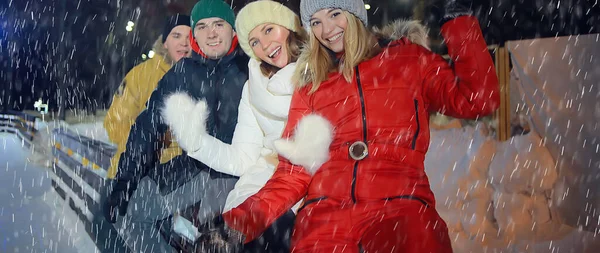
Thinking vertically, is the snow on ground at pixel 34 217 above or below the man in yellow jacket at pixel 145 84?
below

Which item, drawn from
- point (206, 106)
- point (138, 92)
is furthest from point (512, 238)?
point (138, 92)

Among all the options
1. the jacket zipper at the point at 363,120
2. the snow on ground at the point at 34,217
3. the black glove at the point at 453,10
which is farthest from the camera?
the snow on ground at the point at 34,217

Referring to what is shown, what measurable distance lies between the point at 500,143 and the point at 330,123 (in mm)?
498

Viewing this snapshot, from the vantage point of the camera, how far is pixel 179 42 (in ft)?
6.57

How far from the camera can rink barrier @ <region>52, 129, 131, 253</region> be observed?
2.25 meters

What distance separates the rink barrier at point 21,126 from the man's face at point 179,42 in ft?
8.47

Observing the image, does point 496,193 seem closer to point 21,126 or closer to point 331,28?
point 331,28

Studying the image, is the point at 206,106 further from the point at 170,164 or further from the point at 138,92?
the point at 138,92

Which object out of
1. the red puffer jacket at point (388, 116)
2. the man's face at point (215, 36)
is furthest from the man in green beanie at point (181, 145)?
the red puffer jacket at point (388, 116)

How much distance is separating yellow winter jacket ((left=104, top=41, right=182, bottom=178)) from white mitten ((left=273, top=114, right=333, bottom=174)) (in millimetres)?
709

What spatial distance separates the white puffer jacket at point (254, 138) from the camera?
1.56 meters

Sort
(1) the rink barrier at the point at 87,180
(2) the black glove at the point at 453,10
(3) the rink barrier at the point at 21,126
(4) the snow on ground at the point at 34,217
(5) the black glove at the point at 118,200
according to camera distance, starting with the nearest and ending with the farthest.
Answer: (2) the black glove at the point at 453,10 < (5) the black glove at the point at 118,200 < (1) the rink barrier at the point at 87,180 < (4) the snow on ground at the point at 34,217 < (3) the rink barrier at the point at 21,126

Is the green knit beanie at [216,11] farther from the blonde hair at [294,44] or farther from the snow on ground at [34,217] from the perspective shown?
the snow on ground at [34,217]

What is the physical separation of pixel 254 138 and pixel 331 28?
43cm
